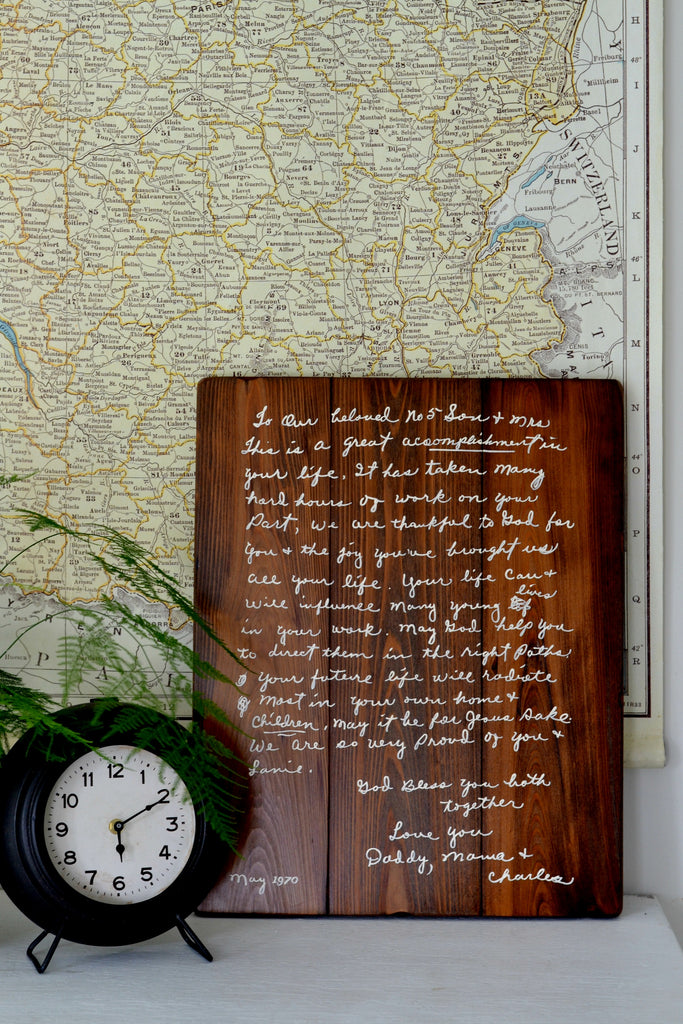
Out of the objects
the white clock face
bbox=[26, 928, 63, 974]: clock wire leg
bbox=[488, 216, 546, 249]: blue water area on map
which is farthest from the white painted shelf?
bbox=[488, 216, 546, 249]: blue water area on map

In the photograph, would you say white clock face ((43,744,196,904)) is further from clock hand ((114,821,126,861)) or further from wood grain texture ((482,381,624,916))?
wood grain texture ((482,381,624,916))

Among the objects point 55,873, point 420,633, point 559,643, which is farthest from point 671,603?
point 55,873

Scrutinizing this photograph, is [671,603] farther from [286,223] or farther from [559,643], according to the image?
[286,223]

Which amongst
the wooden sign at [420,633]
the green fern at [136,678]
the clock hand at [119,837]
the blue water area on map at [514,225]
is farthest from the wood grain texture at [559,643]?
the clock hand at [119,837]

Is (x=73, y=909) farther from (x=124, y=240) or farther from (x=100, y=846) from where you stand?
(x=124, y=240)

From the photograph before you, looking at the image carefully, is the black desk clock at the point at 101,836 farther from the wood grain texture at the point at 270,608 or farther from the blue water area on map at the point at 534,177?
the blue water area on map at the point at 534,177
